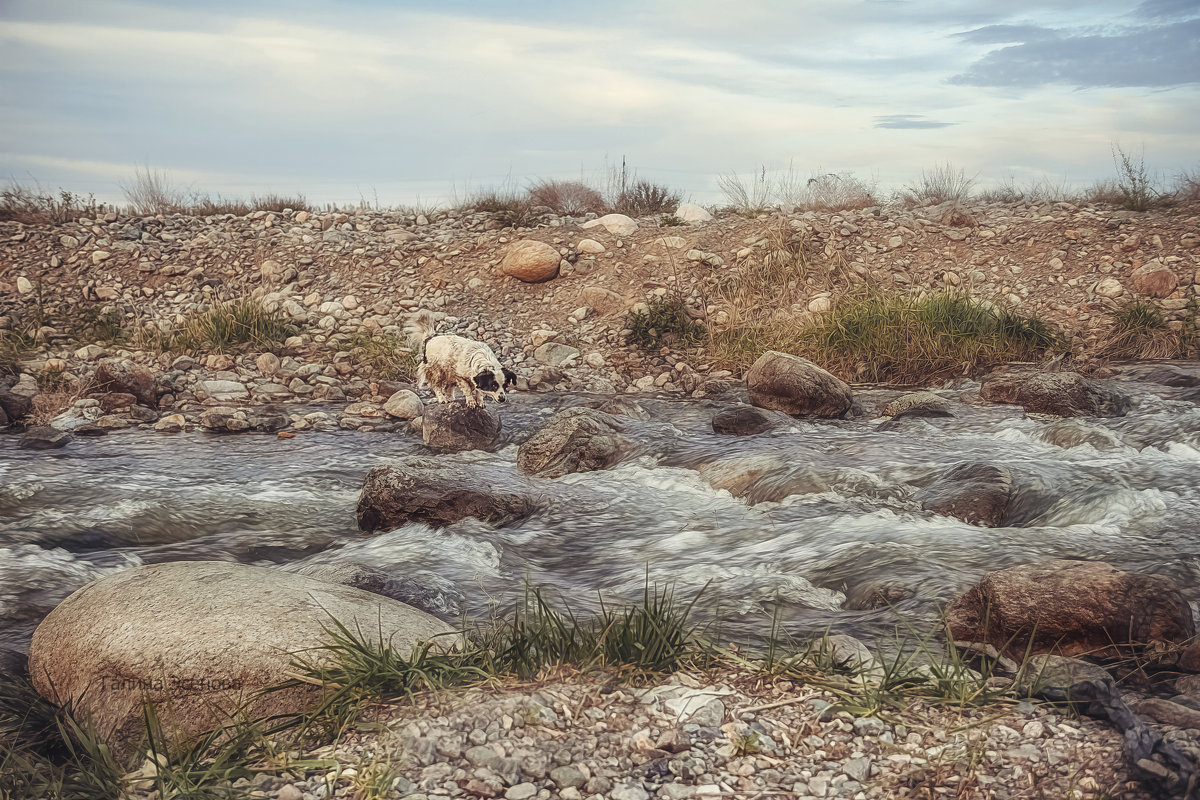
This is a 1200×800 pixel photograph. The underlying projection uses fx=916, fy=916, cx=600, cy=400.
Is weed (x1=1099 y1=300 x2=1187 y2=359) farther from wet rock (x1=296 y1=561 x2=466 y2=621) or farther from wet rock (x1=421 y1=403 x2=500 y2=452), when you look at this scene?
wet rock (x1=296 y1=561 x2=466 y2=621)

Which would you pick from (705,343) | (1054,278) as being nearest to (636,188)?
(705,343)

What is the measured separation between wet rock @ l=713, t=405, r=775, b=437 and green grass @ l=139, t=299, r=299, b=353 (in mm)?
4748

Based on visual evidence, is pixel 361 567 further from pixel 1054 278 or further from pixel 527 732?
pixel 1054 278

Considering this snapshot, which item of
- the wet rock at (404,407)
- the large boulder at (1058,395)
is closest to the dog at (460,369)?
the wet rock at (404,407)

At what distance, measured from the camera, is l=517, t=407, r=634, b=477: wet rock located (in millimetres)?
5953

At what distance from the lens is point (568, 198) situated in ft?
42.2

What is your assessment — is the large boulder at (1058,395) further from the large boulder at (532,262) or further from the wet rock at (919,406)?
the large boulder at (532,262)

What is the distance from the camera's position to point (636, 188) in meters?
13.4

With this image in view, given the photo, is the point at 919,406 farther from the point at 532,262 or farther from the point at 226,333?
the point at 226,333

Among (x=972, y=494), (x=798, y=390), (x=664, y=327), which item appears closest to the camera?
(x=972, y=494)

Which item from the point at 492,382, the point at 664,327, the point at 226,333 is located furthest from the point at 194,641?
the point at 226,333

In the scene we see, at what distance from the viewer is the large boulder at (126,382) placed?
7898mm

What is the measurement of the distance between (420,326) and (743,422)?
4.12 meters

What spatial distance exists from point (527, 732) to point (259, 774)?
0.63m
